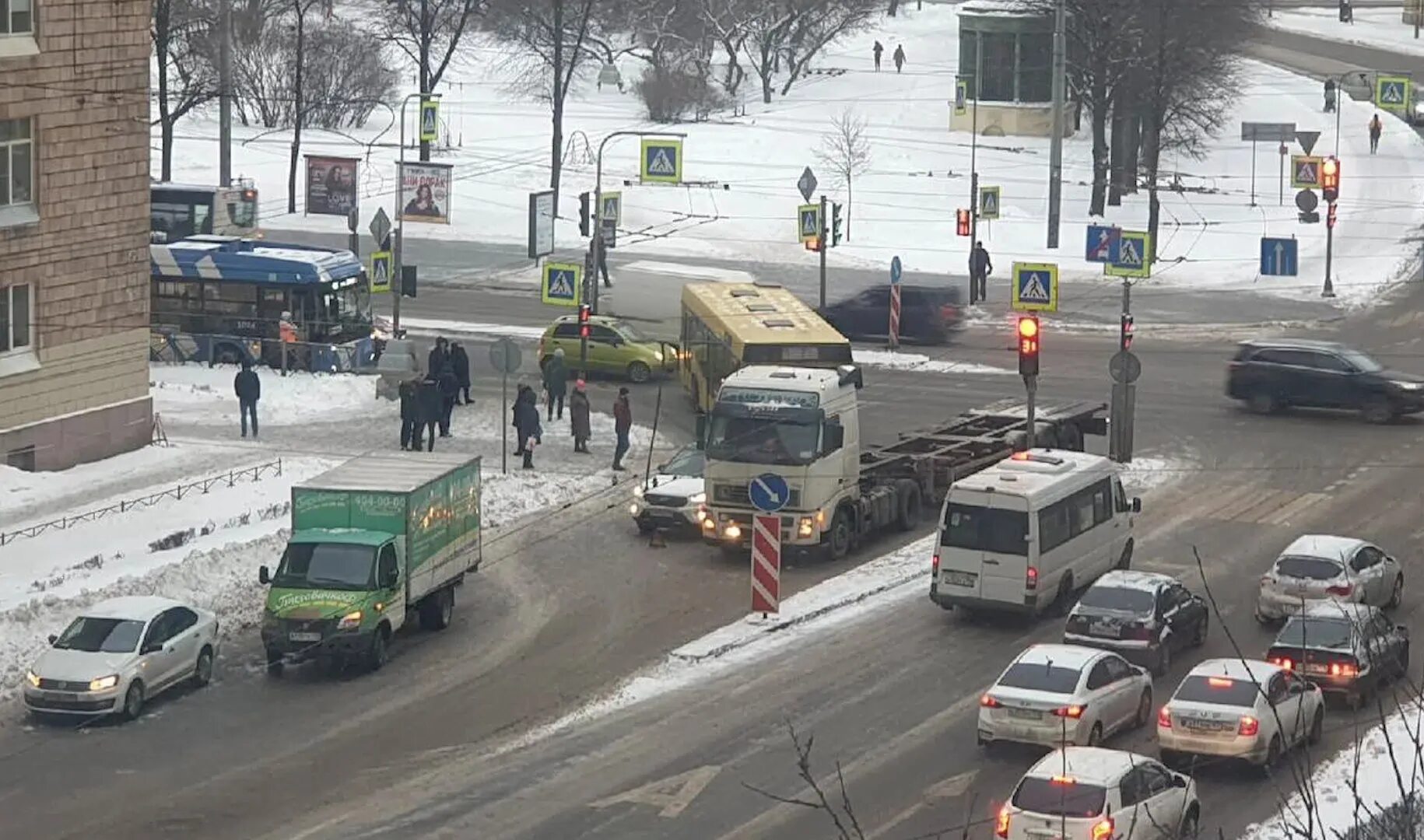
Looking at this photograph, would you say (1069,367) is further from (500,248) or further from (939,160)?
(939,160)

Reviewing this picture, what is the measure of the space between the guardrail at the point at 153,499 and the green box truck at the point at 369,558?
4.85 m

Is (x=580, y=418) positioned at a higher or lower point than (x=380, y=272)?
lower

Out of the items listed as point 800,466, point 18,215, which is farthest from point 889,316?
point 18,215

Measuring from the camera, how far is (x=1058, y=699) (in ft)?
81.1

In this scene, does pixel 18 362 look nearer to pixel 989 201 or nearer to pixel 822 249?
pixel 822 249

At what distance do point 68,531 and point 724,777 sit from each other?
46.1ft

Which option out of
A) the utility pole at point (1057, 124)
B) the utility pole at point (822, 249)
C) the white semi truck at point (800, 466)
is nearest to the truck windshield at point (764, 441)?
the white semi truck at point (800, 466)

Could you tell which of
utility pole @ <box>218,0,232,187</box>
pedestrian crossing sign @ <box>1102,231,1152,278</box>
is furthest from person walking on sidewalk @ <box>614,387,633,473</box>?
utility pole @ <box>218,0,232,187</box>

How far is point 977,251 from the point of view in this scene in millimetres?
58969

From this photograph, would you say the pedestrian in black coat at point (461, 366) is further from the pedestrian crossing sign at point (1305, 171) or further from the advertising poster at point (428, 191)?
the pedestrian crossing sign at point (1305, 171)

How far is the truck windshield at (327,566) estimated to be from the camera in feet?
93.7

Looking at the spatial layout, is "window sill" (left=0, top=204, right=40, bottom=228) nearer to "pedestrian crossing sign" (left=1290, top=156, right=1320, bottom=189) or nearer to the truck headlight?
the truck headlight

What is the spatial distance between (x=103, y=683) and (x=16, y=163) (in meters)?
14.7

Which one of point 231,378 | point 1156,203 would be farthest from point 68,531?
point 1156,203
